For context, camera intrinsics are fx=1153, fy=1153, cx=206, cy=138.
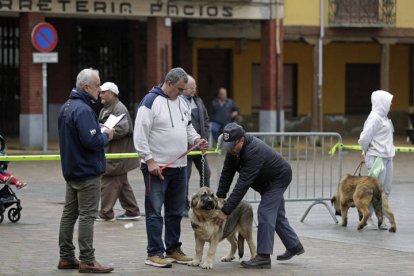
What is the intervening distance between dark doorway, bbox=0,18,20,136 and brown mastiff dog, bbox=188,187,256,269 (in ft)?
73.5

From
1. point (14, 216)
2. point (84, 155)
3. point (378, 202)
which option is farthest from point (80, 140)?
point (378, 202)

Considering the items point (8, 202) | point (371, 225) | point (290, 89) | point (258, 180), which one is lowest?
point (371, 225)

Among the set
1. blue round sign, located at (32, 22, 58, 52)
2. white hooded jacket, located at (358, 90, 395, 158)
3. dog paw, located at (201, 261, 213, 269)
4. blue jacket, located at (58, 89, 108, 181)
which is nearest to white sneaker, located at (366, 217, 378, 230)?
white hooded jacket, located at (358, 90, 395, 158)

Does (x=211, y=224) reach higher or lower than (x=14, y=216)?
higher

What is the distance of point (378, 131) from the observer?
15211 millimetres

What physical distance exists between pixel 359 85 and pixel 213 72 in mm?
5907

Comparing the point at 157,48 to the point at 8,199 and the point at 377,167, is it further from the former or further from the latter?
the point at 377,167

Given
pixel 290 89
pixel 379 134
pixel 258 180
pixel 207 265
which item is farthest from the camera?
pixel 290 89

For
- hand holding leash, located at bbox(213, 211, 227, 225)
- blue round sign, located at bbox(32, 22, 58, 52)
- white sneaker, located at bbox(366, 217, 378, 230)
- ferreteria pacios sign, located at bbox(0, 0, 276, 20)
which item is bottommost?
white sneaker, located at bbox(366, 217, 378, 230)

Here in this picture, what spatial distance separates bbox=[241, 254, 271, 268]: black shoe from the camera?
11570mm

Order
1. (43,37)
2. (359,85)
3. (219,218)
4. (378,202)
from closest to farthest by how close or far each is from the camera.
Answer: (219,218)
(378,202)
(43,37)
(359,85)

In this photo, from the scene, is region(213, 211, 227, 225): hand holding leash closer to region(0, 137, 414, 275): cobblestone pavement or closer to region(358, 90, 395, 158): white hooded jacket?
region(0, 137, 414, 275): cobblestone pavement

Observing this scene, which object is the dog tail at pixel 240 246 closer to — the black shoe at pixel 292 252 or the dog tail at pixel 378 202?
the black shoe at pixel 292 252

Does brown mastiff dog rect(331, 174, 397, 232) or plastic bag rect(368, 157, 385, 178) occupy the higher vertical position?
plastic bag rect(368, 157, 385, 178)
